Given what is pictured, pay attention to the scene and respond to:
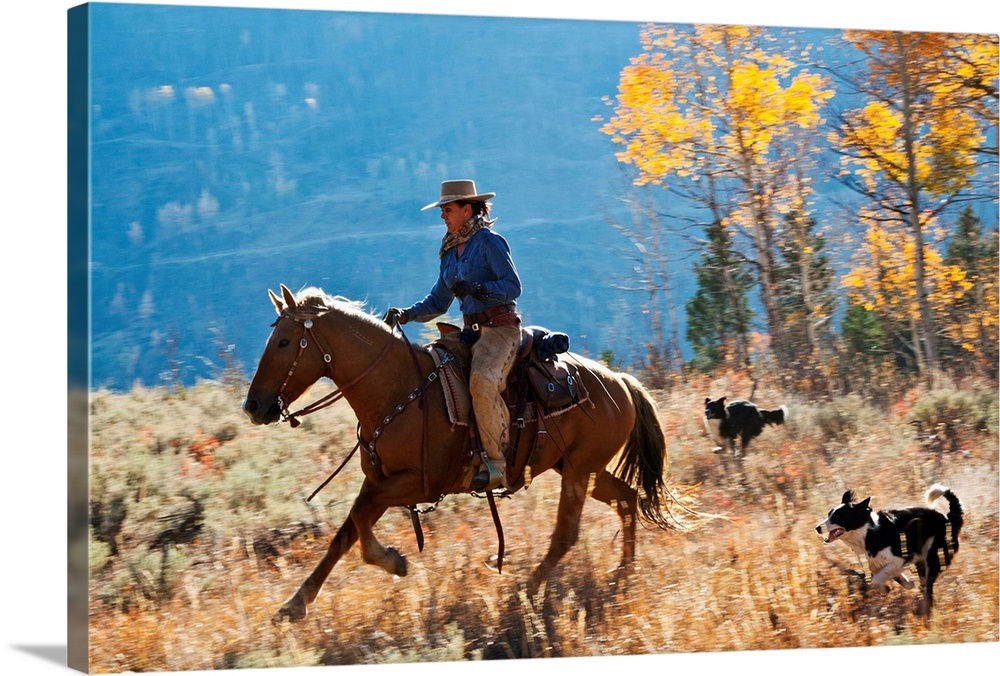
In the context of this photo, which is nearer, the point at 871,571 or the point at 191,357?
the point at 191,357

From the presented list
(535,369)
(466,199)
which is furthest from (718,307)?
(466,199)

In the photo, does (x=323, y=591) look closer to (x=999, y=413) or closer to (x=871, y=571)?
(x=871, y=571)

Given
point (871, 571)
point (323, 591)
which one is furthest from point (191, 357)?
point (871, 571)

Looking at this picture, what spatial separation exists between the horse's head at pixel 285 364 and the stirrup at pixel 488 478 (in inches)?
49.7

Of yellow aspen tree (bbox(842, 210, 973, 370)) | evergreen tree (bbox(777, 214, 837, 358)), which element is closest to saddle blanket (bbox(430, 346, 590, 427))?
evergreen tree (bbox(777, 214, 837, 358))

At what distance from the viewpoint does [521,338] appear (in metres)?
9.17

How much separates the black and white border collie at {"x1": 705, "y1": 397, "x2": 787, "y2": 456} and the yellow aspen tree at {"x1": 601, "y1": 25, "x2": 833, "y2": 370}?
1.71ft

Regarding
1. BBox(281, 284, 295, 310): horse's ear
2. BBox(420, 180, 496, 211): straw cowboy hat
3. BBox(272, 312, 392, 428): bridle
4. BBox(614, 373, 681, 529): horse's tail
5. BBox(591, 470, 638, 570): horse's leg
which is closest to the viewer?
BBox(272, 312, 392, 428): bridle

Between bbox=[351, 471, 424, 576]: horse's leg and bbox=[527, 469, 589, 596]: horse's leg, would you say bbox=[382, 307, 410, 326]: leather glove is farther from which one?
bbox=[527, 469, 589, 596]: horse's leg

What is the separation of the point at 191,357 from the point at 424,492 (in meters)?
1.94

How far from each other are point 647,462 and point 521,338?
1632mm

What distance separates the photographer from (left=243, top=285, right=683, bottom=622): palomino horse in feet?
27.6

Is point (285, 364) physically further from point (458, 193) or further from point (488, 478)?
point (458, 193)

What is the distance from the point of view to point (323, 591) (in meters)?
8.89
